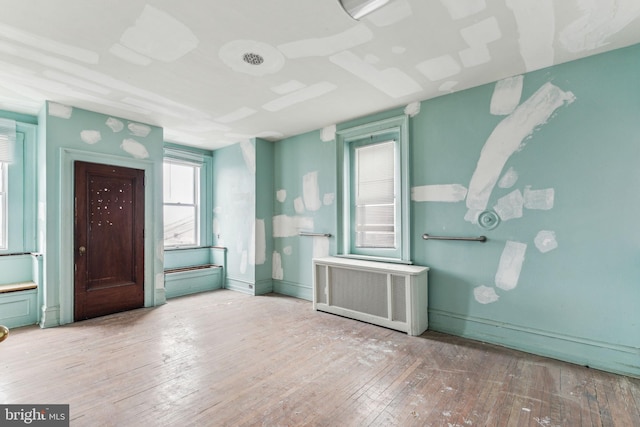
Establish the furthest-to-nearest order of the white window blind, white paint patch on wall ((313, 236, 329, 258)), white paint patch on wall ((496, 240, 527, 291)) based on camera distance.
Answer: white paint patch on wall ((313, 236, 329, 258)), the white window blind, white paint patch on wall ((496, 240, 527, 291))

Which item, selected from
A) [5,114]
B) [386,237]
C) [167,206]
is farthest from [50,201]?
[386,237]

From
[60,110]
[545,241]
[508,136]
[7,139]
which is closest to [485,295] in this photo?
[545,241]

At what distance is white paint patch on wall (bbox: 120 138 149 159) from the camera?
412cm

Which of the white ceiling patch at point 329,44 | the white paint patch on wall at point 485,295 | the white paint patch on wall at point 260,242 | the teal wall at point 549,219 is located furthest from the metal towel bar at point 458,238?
the white paint patch on wall at point 260,242

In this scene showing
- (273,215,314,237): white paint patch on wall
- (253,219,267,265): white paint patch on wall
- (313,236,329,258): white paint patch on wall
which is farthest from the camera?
(253,219,267,265): white paint patch on wall

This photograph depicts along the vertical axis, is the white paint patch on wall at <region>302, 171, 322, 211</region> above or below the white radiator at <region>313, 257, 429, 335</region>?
above

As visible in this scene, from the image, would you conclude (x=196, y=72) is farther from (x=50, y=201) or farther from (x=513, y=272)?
(x=513, y=272)

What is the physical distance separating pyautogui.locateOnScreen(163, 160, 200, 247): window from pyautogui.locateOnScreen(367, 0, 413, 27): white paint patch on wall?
4.44m

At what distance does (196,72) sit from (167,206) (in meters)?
3.14

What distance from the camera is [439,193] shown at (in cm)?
339

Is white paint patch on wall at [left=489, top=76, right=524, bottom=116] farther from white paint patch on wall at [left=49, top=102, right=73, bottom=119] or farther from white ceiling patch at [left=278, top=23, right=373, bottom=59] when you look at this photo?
white paint patch on wall at [left=49, top=102, right=73, bottom=119]

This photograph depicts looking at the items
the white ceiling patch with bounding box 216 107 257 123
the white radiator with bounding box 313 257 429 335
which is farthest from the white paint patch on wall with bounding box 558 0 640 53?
the white ceiling patch with bounding box 216 107 257 123

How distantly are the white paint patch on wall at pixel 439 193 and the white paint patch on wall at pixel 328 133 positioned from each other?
4.92 ft

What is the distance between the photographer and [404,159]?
363cm
